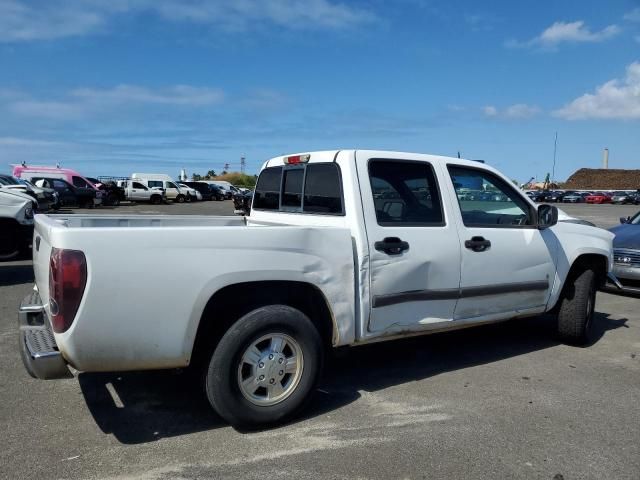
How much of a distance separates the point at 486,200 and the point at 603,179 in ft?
332

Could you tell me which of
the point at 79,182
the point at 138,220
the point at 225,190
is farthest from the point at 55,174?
the point at 138,220

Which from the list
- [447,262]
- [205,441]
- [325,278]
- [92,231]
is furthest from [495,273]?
[92,231]

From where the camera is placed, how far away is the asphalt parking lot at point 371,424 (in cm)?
321

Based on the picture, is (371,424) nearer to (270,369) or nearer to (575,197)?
(270,369)

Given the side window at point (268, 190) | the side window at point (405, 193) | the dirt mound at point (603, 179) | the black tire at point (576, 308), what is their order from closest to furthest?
1. the side window at point (405, 193)
2. the side window at point (268, 190)
3. the black tire at point (576, 308)
4. the dirt mound at point (603, 179)

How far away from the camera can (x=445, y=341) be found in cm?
586

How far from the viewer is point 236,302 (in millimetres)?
3619

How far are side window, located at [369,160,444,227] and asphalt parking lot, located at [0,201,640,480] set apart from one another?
3.63 ft

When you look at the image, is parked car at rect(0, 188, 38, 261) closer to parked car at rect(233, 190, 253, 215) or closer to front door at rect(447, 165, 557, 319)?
parked car at rect(233, 190, 253, 215)

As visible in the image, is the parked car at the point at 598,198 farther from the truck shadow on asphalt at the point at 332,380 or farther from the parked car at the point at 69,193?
the truck shadow on asphalt at the point at 332,380

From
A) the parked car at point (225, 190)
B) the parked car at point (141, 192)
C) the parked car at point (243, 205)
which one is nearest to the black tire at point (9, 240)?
the parked car at point (243, 205)

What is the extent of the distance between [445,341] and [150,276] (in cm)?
356

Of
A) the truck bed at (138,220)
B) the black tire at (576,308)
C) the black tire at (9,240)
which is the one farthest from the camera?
the black tire at (9,240)

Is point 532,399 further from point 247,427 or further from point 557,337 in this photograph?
point 247,427
